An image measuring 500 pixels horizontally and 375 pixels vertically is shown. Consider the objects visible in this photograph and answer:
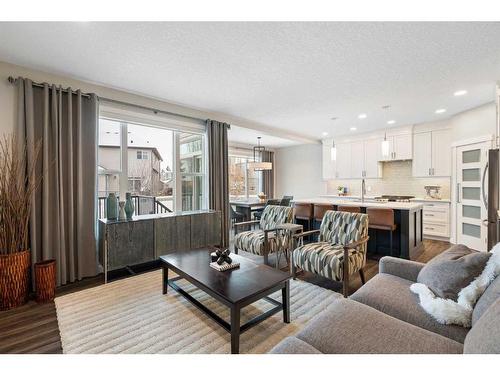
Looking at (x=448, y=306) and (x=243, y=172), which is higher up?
(x=243, y=172)

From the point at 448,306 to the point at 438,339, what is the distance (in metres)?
0.29

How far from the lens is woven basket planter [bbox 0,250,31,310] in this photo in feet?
7.76

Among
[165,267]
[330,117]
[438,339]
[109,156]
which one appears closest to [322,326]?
[438,339]

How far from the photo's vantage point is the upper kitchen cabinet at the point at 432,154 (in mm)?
5113

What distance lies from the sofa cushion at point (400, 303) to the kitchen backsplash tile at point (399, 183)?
468cm

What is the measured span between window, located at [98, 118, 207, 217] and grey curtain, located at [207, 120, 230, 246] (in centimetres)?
21

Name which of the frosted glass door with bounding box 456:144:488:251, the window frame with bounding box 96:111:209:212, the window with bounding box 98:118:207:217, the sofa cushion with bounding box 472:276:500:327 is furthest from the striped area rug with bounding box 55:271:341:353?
the frosted glass door with bounding box 456:144:488:251

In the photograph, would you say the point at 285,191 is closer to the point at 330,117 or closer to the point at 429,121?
the point at 330,117

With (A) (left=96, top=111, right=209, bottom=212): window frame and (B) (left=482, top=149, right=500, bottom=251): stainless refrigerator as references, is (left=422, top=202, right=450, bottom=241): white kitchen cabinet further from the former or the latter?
(A) (left=96, top=111, right=209, bottom=212): window frame

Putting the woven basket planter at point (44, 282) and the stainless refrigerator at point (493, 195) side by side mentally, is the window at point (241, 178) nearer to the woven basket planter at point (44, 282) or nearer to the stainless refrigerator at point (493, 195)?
the woven basket planter at point (44, 282)

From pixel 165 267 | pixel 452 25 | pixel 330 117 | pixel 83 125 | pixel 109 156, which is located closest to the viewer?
pixel 452 25

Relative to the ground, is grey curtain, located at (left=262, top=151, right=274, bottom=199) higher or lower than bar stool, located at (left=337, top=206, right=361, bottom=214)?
higher

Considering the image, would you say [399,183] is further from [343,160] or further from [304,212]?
[304,212]
